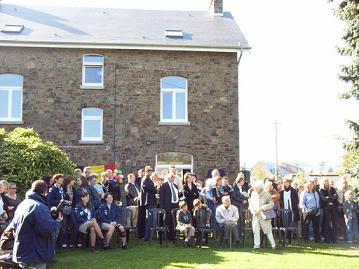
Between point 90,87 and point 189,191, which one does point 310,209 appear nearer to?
point 189,191

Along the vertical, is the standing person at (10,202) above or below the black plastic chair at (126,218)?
above

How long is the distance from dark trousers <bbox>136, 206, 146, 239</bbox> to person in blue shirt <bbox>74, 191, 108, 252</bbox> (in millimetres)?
1673

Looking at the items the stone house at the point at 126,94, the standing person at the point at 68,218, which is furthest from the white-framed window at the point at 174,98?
the standing person at the point at 68,218

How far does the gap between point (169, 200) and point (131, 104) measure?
8738 millimetres

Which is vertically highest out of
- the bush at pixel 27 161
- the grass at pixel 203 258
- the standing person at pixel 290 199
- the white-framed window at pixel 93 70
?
the white-framed window at pixel 93 70

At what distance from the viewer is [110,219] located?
473 inches

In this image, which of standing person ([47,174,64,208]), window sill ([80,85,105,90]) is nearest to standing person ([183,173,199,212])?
standing person ([47,174,64,208])

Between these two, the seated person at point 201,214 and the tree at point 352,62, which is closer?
the tree at point 352,62

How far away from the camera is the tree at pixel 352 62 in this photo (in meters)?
11.2

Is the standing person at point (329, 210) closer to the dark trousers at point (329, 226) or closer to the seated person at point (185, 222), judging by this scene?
the dark trousers at point (329, 226)

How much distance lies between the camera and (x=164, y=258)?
1039 cm

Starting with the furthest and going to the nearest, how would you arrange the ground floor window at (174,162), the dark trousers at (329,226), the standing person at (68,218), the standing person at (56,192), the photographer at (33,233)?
the ground floor window at (174,162), the dark trousers at (329,226), the standing person at (68,218), the standing person at (56,192), the photographer at (33,233)

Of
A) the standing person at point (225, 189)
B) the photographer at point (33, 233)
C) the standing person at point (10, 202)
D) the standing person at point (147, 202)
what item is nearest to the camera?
the photographer at point (33, 233)

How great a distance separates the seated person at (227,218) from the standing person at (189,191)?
95 centimetres
